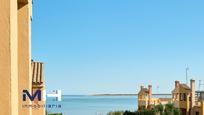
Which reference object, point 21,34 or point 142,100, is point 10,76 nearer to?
point 21,34

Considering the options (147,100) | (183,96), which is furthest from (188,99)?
(147,100)

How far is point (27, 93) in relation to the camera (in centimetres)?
483

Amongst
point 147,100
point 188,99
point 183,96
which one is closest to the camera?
point 188,99

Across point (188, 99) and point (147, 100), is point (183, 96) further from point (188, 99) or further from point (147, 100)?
point (147, 100)

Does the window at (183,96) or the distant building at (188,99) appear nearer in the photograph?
the distant building at (188,99)

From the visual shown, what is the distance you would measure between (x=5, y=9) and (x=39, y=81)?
704 centimetres

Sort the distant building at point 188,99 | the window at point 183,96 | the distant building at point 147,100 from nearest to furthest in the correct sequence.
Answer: the distant building at point 188,99 → the window at point 183,96 → the distant building at point 147,100

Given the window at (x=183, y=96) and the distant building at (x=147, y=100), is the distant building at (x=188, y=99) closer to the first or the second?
the window at (x=183, y=96)

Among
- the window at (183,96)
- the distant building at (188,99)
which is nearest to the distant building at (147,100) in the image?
the distant building at (188,99)

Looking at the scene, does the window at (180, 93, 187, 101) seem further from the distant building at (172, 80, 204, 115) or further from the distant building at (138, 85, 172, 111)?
the distant building at (138, 85, 172, 111)

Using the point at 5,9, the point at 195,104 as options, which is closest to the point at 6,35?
the point at 5,9

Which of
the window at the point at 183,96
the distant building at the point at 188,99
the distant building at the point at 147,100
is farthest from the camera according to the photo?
the distant building at the point at 147,100

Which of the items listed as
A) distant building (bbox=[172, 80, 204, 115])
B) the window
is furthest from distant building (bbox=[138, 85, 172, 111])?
the window

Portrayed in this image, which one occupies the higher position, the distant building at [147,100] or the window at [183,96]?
the window at [183,96]
